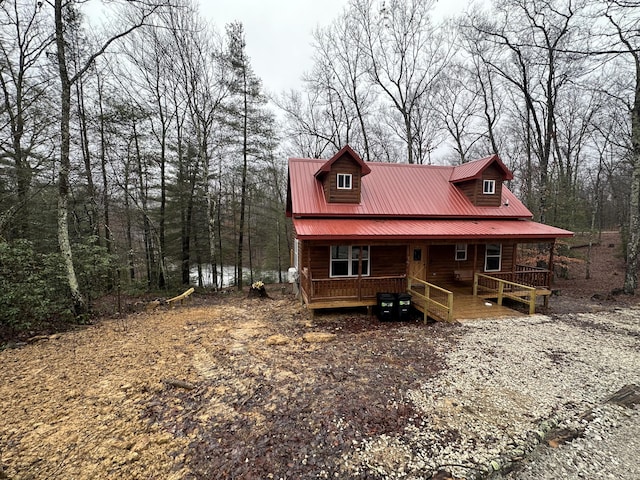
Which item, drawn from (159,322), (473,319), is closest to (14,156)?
(159,322)

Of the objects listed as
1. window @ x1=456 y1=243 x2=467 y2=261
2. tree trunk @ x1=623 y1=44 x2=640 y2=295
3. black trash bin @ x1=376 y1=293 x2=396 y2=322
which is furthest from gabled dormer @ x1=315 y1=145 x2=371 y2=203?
tree trunk @ x1=623 y1=44 x2=640 y2=295

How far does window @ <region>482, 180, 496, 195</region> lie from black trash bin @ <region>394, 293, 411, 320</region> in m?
7.05

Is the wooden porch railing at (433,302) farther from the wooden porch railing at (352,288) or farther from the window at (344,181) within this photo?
the window at (344,181)

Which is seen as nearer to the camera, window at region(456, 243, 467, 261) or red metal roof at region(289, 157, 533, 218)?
red metal roof at region(289, 157, 533, 218)

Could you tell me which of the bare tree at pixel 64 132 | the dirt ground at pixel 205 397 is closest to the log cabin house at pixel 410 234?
the dirt ground at pixel 205 397

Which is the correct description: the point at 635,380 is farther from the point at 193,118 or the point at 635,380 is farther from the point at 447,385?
the point at 193,118

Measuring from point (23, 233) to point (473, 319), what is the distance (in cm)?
1621

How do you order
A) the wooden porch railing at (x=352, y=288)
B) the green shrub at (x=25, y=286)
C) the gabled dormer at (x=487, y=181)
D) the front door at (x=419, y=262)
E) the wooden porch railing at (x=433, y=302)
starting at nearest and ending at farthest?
the green shrub at (x=25, y=286) < the wooden porch railing at (x=433, y=302) < the wooden porch railing at (x=352, y=288) < the front door at (x=419, y=262) < the gabled dormer at (x=487, y=181)

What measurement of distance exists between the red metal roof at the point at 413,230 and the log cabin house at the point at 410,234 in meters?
0.04

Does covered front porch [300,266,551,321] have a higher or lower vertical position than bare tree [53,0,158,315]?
lower

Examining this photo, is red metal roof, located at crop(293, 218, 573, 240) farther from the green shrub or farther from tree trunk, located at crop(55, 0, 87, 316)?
the green shrub

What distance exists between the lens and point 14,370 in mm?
5574

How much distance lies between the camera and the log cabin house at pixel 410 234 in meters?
9.77

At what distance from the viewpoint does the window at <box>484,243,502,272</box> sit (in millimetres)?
12516
